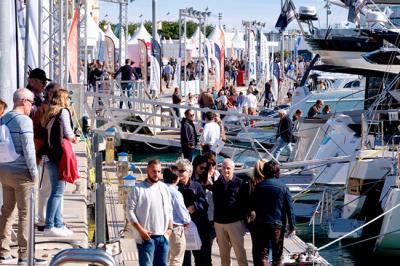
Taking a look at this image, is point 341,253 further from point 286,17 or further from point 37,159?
point 286,17

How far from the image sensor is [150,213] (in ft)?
34.5

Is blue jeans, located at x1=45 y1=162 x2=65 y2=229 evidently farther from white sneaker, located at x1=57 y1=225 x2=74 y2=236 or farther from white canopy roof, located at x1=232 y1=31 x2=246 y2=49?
white canopy roof, located at x1=232 y1=31 x2=246 y2=49

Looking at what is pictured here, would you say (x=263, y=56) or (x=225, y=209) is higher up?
(x=225, y=209)

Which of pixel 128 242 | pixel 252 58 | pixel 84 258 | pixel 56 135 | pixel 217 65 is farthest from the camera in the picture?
pixel 252 58

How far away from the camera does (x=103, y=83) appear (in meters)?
34.9

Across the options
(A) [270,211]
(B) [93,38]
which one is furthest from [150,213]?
(B) [93,38]

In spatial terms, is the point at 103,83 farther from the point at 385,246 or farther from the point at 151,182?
the point at 151,182

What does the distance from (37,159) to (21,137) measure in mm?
1960

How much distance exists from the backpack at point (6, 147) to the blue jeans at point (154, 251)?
1.61m

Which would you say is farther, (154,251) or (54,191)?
(54,191)

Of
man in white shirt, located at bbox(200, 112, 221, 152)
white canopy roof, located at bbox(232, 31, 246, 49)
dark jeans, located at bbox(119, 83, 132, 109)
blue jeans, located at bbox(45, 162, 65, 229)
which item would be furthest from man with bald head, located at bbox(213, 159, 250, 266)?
white canopy roof, located at bbox(232, 31, 246, 49)

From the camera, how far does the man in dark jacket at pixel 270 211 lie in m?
11.8

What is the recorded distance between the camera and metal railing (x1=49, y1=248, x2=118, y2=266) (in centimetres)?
659

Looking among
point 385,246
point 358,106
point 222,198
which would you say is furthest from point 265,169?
point 358,106
